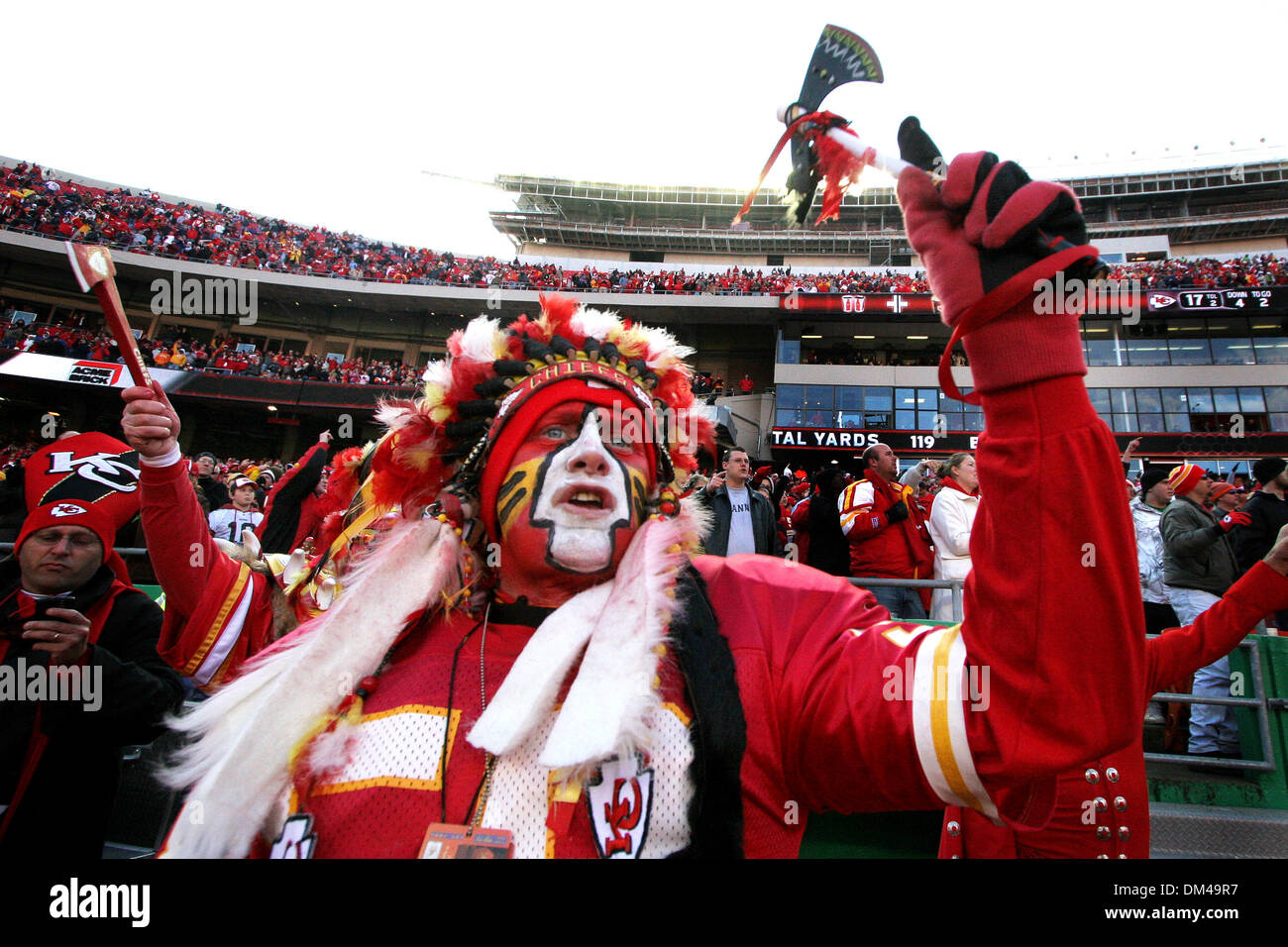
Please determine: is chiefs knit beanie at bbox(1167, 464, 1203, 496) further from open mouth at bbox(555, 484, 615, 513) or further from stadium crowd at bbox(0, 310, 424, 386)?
stadium crowd at bbox(0, 310, 424, 386)

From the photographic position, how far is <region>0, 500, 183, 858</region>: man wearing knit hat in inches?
93.0

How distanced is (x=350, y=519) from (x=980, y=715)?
106 inches

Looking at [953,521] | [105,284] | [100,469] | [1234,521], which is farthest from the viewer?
[953,521]

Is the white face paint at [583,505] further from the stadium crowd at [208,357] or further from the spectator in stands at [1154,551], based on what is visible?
the stadium crowd at [208,357]

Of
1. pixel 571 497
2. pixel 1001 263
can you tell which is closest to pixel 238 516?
pixel 571 497

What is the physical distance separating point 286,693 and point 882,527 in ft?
→ 14.8

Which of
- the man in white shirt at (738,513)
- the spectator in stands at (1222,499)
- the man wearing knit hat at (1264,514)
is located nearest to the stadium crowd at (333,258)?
the spectator in stands at (1222,499)

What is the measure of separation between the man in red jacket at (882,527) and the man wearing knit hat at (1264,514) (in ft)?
6.89

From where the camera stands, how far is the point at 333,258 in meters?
31.3

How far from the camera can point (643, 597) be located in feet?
5.16

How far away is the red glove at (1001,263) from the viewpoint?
3.36 ft

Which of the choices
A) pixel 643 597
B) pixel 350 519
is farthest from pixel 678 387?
pixel 350 519

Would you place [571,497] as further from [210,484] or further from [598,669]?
[210,484]
